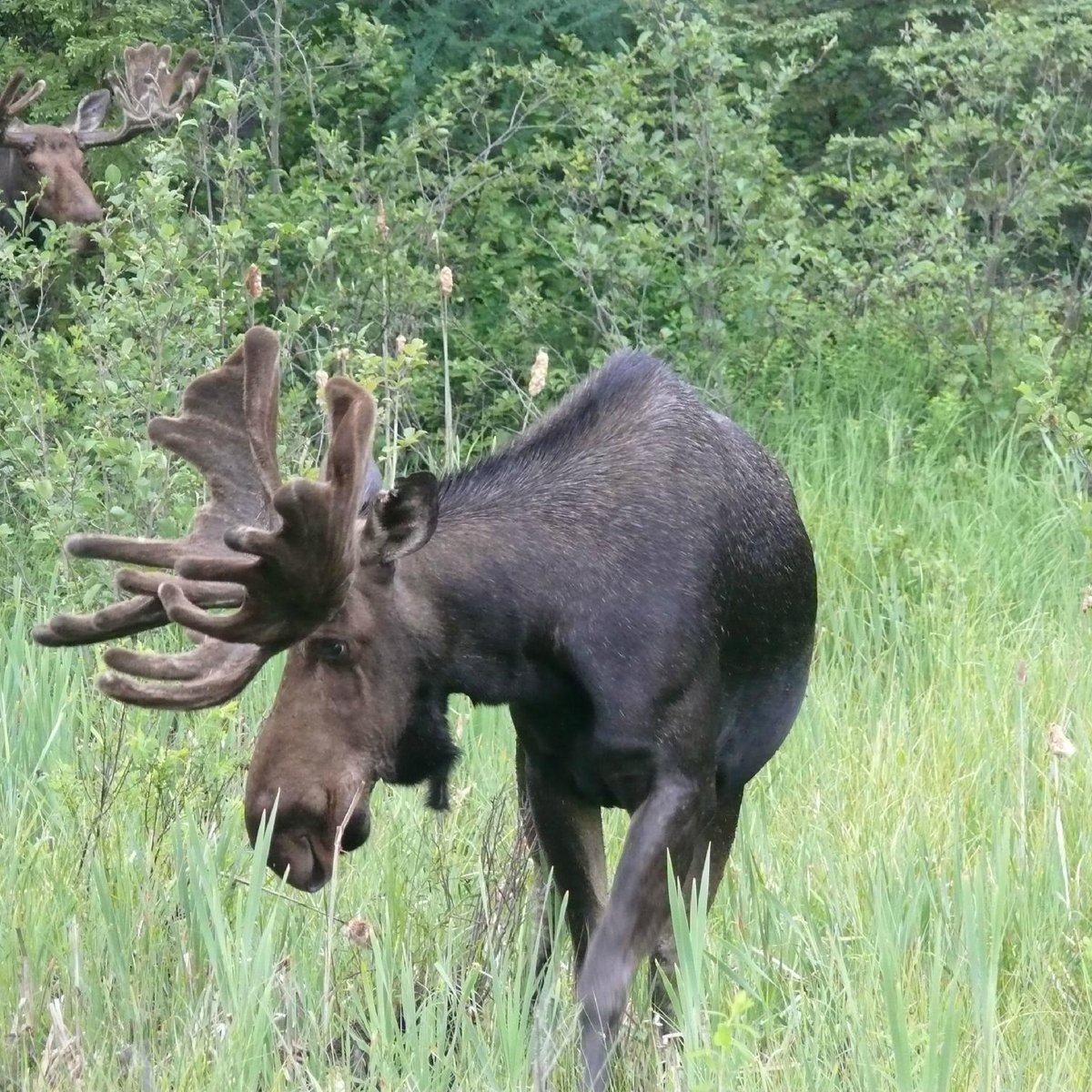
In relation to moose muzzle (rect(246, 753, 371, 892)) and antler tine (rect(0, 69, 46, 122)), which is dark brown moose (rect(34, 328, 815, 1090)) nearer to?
moose muzzle (rect(246, 753, 371, 892))

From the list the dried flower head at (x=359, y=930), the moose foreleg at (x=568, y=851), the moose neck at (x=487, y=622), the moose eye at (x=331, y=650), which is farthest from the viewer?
the moose foreleg at (x=568, y=851)

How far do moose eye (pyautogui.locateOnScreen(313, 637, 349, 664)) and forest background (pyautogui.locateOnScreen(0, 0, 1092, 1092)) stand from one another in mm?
396

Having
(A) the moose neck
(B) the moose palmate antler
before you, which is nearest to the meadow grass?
(B) the moose palmate antler

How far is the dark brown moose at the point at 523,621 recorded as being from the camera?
11.2 ft

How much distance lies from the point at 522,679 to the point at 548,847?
499 millimetres

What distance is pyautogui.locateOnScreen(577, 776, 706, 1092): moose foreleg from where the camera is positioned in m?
3.45

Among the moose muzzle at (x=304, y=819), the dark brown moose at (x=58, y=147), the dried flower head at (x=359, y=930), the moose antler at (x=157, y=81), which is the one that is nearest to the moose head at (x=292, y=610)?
the moose muzzle at (x=304, y=819)

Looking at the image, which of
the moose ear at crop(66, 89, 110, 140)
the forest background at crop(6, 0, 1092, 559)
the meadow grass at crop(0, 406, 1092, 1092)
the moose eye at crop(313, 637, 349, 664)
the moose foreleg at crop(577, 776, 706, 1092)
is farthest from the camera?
the moose ear at crop(66, 89, 110, 140)

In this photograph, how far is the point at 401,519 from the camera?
3.53 meters

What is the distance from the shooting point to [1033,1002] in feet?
11.8

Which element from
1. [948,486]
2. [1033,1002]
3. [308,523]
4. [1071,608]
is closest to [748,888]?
[1033,1002]

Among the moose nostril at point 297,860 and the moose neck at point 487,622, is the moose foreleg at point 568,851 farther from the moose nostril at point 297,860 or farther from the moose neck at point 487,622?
the moose nostril at point 297,860

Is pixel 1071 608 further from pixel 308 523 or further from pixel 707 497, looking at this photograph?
pixel 308 523

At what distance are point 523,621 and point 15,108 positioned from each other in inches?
363
